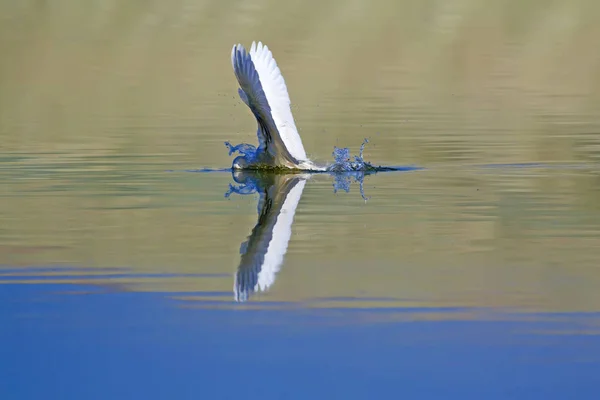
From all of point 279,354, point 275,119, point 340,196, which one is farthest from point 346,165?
point 279,354

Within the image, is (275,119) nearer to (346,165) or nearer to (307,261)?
(346,165)

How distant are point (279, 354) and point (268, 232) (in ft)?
14.4

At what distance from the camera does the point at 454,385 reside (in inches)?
259

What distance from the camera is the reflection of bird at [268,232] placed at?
9227 millimetres

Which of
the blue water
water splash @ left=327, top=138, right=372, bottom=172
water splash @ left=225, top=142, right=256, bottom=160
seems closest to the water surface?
the blue water

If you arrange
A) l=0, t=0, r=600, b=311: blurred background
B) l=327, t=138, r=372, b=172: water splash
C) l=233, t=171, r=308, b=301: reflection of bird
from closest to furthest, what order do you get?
1. l=233, t=171, r=308, b=301: reflection of bird
2. l=0, t=0, r=600, b=311: blurred background
3. l=327, t=138, r=372, b=172: water splash

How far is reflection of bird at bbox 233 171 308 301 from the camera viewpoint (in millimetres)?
9227

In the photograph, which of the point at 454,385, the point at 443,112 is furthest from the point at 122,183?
the point at 443,112

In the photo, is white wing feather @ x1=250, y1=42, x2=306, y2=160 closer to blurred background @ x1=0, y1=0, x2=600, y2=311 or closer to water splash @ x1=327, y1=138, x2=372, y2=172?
water splash @ x1=327, y1=138, x2=372, y2=172

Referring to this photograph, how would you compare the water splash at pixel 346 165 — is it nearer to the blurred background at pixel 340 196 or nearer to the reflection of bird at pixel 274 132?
the reflection of bird at pixel 274 132

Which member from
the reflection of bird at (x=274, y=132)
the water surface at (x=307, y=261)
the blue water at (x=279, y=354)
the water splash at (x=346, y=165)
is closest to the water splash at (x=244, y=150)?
the reflection of bird at (x=274, y=132)

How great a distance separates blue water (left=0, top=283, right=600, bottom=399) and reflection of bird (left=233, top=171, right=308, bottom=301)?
803 millimetres

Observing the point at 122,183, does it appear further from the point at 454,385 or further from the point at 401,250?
the point at 454,385

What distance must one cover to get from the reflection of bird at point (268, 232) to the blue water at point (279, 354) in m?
0.80
